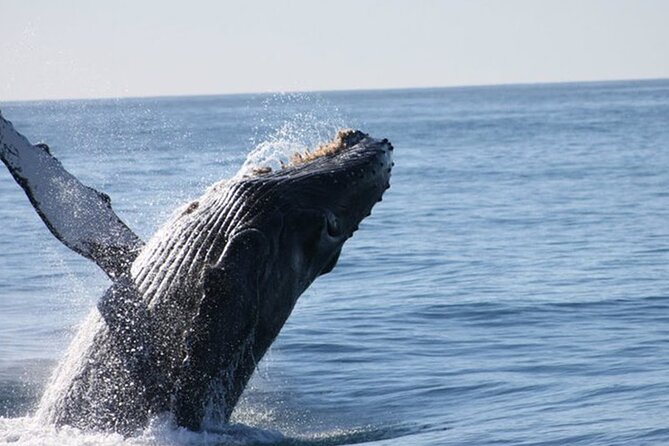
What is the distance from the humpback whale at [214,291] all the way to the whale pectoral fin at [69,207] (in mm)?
187

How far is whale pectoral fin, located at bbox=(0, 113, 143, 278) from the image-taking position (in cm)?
1072

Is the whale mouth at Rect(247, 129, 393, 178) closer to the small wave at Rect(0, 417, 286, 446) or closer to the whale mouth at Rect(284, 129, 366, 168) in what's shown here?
the whale mouth at Rect(284, 129, 366, 168)

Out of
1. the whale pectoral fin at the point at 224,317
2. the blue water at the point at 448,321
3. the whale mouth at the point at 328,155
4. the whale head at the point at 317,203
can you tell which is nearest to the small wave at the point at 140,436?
the blue water at the point at 448,321

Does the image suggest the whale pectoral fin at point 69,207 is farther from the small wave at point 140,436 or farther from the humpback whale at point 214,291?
the small wave at point 140,436

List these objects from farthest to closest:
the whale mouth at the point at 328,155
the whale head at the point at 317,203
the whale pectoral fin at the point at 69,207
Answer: the whale pectoral fin at the point at 69,207 → the whale mouth at the point at 328,155 → the whale head at the point at 317,203

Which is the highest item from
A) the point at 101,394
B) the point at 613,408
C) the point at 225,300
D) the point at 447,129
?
the point at 225,300

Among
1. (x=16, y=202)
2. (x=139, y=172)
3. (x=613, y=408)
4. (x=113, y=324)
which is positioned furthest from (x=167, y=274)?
(x=139, y=172)

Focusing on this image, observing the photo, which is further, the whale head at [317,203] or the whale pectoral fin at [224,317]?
the whale head at [317,203]

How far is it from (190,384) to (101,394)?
702mm

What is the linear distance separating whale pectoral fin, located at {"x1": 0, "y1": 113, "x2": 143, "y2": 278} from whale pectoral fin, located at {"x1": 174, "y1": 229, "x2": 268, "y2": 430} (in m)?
1.19

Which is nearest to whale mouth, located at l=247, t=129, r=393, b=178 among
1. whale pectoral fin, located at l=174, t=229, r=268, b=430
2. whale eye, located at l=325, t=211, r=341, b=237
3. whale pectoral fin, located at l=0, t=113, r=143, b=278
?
whale eye, located at l=325, t=211, r=341, b=237

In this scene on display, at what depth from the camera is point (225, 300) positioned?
959cm

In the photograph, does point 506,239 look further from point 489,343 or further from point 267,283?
point 267,283

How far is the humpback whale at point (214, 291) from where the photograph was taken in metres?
9.73
